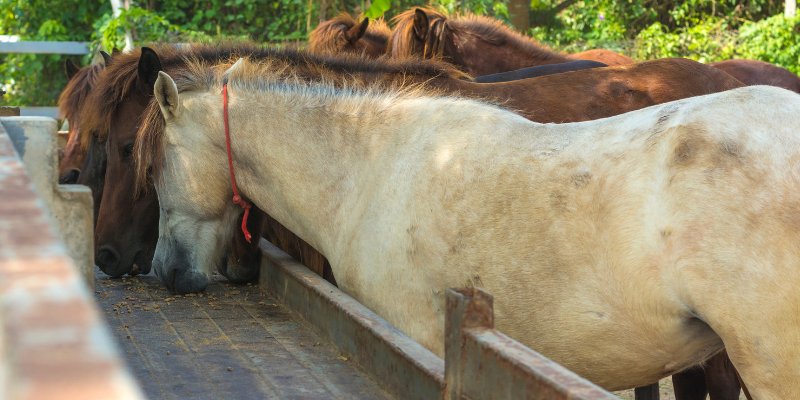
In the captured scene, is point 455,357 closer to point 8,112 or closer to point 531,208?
point 531,208

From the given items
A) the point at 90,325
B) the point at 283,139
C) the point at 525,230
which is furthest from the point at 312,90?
the point at 90,325

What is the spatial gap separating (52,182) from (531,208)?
141 cm

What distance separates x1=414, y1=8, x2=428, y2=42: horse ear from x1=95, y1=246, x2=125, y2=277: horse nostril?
3326mm

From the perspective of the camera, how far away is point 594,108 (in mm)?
4918

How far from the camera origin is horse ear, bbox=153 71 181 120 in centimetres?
A: 378

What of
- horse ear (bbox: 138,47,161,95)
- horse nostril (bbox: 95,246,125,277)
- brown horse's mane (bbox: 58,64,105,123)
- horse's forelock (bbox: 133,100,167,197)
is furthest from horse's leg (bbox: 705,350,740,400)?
brown horse's mane (bbox: 58,64,105,123)

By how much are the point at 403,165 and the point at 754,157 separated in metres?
1.27

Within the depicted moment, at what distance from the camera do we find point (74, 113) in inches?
243

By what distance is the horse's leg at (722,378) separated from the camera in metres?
4.54

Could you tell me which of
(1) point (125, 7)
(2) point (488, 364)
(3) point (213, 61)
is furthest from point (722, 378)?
(1) point (125, 7)

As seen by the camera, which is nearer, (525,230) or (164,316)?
(525,230)

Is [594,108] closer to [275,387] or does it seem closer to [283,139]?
[283,139]

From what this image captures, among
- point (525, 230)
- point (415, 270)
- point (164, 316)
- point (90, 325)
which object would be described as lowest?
point (164, 316)

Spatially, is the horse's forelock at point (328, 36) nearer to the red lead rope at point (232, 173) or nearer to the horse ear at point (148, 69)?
the horse ear at point (148, 69)
